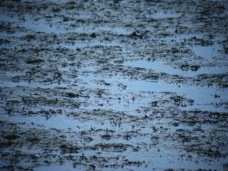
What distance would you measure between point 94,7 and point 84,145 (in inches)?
357

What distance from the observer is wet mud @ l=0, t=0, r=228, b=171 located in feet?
27.0

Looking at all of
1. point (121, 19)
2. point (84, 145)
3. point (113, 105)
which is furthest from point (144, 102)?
point (121, 19)

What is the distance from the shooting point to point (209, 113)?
948cm

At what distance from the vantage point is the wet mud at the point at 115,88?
27.0 ft

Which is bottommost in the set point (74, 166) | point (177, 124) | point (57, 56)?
point (74, 166)

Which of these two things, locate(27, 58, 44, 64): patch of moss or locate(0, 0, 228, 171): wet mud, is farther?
locate(27, 58, 44, 64): patch of moss

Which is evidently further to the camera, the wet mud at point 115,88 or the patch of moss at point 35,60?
the patch of moss at point 35,60

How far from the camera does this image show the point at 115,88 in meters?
10.6

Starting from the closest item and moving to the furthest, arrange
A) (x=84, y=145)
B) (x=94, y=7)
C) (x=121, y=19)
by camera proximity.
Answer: (x=84, y=145) < (x=121, y=19) < (x=94, y=7)

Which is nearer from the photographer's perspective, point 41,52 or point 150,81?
point 150,81

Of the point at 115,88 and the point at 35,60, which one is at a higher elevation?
the point at 35,60

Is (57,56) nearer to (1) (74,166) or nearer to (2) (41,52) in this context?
(2) (41,52)

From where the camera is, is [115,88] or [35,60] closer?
[115,88]

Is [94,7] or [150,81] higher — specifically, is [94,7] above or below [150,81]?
above
